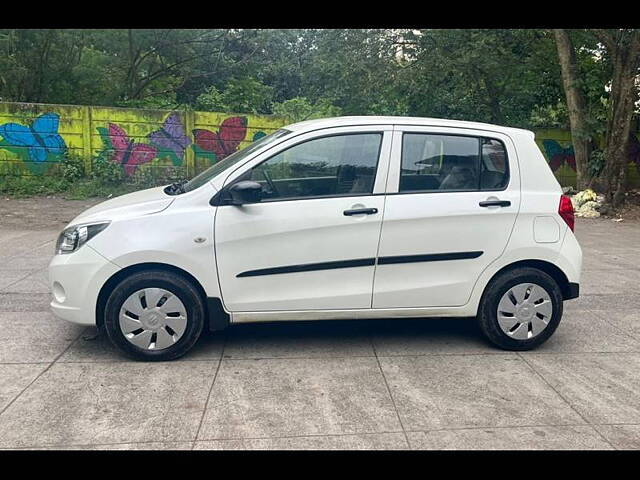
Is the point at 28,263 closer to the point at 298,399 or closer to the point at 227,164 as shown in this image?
the point at 227,164

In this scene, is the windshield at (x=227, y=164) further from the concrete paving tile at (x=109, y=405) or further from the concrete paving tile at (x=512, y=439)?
the concrete paving tile at (x=512, y=439)

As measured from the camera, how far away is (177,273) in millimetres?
4266

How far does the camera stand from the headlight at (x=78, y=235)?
13.8ft

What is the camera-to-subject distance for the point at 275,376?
13.5 feet

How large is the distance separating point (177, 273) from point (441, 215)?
2071 millimetres

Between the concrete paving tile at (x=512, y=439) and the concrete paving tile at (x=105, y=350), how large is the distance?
1859 millimetres

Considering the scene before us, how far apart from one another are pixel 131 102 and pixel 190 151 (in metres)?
3.76

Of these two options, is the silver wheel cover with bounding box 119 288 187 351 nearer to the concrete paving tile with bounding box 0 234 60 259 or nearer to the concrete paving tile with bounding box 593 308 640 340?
the concrete paving tile with bounding box 593 308 640 340

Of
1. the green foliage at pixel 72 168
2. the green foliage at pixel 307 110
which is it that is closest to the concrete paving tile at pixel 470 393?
the green foliage at pixel 72 168

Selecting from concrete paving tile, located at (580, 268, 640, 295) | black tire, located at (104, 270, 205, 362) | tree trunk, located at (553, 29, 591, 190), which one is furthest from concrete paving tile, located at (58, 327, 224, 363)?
tree trunk, located at (553, 29, 591, 190)

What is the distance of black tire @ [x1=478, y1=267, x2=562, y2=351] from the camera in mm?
4566

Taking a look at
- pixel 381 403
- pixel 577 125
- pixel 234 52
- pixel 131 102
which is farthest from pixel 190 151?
pixel 381 403

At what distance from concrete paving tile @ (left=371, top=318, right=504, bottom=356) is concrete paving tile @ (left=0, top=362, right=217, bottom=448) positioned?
4.94 ft

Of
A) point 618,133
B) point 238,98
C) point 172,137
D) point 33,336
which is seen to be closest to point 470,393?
point 33,336
